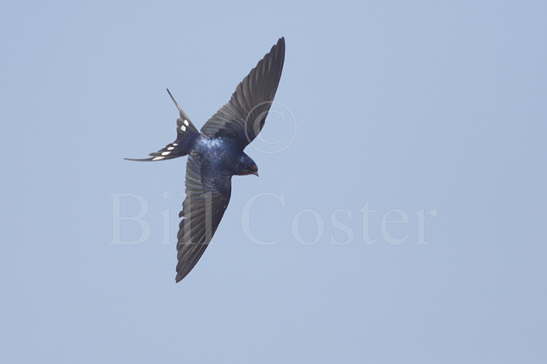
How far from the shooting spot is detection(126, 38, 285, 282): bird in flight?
634 cm

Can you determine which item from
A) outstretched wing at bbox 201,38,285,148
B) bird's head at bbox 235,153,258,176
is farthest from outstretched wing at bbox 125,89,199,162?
bird's head at bbox 235,153,258,176

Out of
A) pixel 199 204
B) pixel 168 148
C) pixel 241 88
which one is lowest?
pixel 199 204

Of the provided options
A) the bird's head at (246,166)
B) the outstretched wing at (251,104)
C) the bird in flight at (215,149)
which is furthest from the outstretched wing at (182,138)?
the bird's head at (246,166)

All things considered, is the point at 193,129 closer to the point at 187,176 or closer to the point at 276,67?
the point at 187,176

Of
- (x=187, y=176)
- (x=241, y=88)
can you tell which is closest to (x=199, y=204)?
(x=187, y=176)

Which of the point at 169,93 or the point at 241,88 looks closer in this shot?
the point at 169,93

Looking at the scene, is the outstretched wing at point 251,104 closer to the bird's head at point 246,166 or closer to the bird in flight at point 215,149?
the bird in flight at point 215,149

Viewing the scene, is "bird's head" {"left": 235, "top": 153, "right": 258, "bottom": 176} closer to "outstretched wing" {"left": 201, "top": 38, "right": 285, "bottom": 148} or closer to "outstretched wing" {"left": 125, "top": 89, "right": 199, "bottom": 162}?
"outstretched wing" {"left": 201, "top": 38, "right": 285, "bottom": 148}

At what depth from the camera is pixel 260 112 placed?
644cm

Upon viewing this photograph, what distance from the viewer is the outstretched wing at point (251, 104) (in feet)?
20.8

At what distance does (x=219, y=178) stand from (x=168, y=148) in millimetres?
640

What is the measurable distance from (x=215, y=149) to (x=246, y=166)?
15.0 inches

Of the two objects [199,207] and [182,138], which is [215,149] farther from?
[199,207]

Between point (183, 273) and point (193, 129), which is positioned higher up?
point (193, 129)
